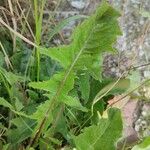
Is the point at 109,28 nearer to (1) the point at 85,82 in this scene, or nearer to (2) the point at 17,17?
(1) the point at 85,82

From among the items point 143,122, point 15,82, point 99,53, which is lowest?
point 143,122

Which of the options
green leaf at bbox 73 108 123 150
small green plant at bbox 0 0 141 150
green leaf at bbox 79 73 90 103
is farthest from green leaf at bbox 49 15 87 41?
green leaf at bbox 73 108 123 150

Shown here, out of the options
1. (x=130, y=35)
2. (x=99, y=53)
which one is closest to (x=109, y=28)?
(x=99, y=53)

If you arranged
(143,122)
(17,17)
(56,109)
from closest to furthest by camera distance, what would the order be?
1. (56,109)
2. (143,122)
3. (17,17)

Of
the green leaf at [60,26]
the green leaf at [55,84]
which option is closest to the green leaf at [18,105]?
the green leaf at [55,84]

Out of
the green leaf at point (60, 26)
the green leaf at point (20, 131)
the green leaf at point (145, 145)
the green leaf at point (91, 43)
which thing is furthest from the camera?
the green leaf at point (60, 26)

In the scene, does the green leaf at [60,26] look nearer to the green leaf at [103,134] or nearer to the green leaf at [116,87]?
the green leaf at [116,87]

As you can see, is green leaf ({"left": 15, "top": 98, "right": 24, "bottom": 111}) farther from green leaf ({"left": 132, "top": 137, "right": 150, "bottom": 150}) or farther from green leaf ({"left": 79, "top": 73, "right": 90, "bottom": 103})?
green leaf ({"left": 132, "top": 137, "right": 150, "bottom": 150})

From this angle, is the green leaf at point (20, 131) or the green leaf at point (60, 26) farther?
the green leaf at point (60, 26)
